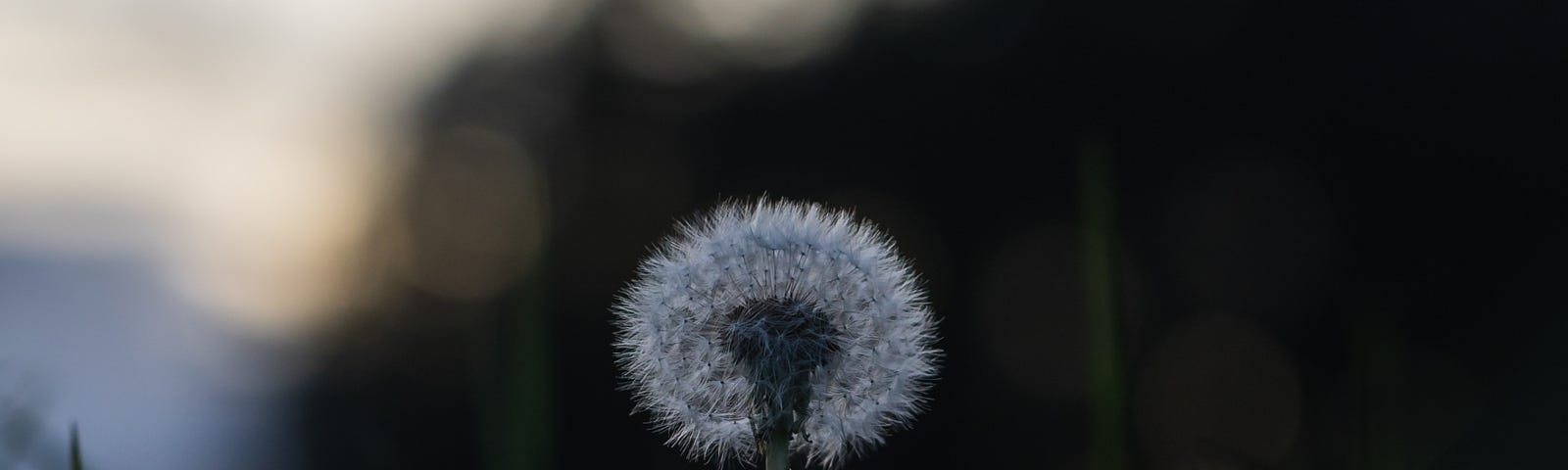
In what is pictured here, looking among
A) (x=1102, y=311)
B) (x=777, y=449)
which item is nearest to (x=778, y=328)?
(x=777, y=449)

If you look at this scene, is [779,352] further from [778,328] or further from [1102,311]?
[1102,311]

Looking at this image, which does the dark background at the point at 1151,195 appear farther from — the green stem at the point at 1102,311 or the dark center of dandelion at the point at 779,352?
the green stem at the point at 1102,311

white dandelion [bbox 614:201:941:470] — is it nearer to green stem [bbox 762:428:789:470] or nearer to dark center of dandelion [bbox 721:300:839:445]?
dark center of dandelion [bbox 721:300:839:445]

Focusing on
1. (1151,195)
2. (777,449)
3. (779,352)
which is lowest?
(777,449)

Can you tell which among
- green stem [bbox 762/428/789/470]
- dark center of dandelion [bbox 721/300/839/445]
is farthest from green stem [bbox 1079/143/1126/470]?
dark center of dandelion [bbox 721/300/839/445]

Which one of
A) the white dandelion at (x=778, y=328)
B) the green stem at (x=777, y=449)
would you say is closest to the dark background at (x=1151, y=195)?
the white dandelion at (x=778, y=328)

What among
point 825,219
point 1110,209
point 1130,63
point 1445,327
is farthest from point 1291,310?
point 1110,209

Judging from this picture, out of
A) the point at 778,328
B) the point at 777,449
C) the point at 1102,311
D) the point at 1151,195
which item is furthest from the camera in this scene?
the point at 1151,195
